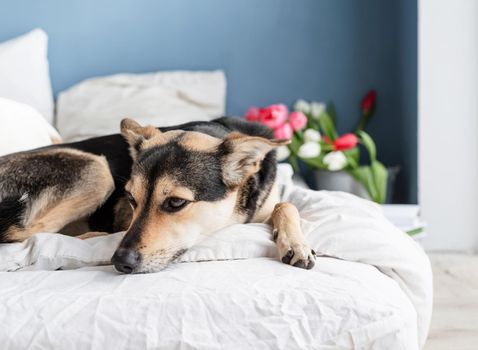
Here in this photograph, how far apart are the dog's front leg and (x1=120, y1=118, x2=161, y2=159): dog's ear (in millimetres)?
479

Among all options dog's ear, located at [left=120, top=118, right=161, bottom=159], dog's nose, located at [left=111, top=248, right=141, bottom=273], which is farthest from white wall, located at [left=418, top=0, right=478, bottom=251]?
dog's nose, located at [left=111, top=248, right=141, bottom=273]

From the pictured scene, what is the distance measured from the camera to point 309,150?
11.4 ft

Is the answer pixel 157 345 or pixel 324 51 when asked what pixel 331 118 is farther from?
pixel 157 345

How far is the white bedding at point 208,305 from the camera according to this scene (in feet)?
4.55

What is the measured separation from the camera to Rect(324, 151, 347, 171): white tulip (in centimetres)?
345

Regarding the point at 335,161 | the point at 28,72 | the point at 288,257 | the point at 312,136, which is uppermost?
the point at 28,72

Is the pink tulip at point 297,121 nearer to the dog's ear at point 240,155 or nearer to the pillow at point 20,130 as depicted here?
the pillow at point 20,130

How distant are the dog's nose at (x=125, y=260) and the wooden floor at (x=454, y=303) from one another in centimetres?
108

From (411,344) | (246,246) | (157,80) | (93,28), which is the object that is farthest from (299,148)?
(411,344)

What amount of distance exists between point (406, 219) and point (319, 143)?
0.66 meters

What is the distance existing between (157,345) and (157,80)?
8.29 feet

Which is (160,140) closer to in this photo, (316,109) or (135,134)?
(135,134)

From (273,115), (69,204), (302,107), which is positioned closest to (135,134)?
(69,204)

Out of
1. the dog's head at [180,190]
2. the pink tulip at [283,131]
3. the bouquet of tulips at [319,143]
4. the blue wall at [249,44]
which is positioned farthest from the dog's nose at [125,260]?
the blue wall at [249,44]
